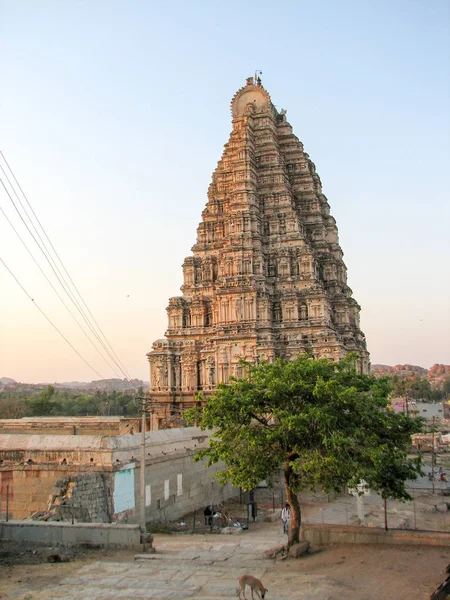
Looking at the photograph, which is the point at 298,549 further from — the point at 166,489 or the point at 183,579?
the point at 166,489

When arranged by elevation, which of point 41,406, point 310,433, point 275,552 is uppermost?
point 41,406

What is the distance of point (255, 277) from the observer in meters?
47.7

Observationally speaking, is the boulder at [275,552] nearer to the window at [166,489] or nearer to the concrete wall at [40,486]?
the concrete wall at [40,486]

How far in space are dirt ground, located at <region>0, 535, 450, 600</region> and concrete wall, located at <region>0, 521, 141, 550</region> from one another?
1.29ft

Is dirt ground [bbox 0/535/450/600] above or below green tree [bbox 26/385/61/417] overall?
below

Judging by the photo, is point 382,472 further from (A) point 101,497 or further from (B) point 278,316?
(B) point 278,316

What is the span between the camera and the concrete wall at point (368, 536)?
16562 mm

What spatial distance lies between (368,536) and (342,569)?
2.38 metres

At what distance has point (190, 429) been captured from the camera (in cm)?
3106

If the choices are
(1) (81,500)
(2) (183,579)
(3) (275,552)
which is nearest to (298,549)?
(3) (275,552)

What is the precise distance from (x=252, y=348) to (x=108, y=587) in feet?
107

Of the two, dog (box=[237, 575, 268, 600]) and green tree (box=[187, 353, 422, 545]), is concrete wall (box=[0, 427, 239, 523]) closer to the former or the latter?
green tree (box=[187, 353, 422, 545])

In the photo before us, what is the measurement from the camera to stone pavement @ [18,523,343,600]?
42.1 feet

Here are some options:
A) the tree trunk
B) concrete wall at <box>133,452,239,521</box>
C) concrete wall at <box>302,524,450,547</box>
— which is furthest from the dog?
concrete wall at <box>133,452,239,521</box>
